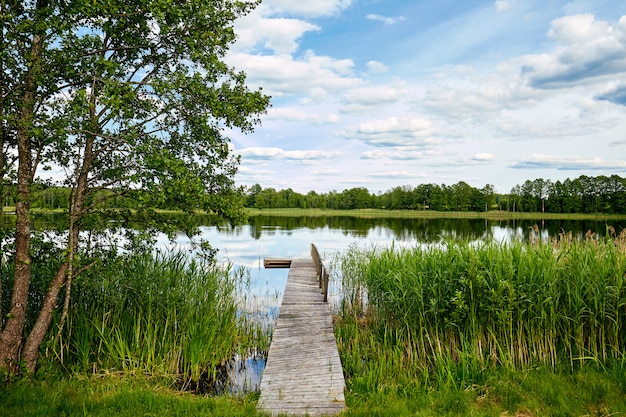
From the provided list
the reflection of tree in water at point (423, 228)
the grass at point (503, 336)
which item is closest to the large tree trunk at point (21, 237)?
the grass at point (503, 336)

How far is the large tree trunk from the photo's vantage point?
5688 millimetres

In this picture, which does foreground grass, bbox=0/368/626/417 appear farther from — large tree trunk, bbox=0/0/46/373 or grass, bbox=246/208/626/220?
grass, bbox=246/208/626/220

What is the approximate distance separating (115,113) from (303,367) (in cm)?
447

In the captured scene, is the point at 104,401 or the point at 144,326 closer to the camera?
the point at 104,401

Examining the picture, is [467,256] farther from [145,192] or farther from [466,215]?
[466,215]

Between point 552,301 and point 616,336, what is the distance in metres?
0.99

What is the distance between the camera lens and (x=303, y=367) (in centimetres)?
597

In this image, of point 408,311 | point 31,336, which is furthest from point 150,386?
point 408,311

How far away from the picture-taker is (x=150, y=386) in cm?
590

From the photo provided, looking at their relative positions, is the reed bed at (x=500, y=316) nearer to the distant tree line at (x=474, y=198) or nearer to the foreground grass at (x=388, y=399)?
the foreground grass at (x=388, y=399)

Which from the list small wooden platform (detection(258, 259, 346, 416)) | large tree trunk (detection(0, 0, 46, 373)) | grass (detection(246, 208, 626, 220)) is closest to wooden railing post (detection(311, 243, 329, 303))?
small wooden platform (detection(258, 259, 346, 416))

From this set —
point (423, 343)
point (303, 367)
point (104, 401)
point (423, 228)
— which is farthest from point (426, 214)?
point (104, 401)

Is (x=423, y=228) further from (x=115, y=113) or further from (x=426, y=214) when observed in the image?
(x=426, y=214)

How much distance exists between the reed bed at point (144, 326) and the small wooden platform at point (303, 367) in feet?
4.40
